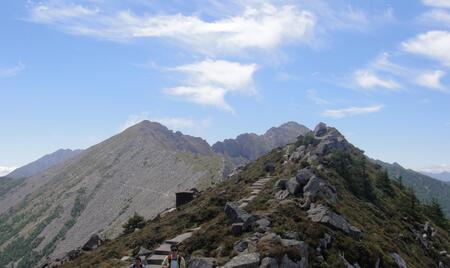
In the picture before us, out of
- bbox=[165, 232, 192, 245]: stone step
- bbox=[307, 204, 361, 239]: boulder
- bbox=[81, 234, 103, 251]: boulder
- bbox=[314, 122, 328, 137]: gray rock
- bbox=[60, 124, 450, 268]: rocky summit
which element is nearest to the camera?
bbox=[60, 124, 450, 268]: rocky summit

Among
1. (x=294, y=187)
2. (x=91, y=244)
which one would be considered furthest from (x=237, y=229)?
(x=91, y=244)

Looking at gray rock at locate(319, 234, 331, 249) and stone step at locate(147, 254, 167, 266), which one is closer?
gray rock at locate(319, 234, 331, 249)

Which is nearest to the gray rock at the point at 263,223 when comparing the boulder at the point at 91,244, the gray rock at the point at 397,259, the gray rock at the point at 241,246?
the gray rock at the point at 241,246

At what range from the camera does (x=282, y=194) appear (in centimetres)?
4466

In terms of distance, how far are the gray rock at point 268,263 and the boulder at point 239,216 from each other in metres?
7.34

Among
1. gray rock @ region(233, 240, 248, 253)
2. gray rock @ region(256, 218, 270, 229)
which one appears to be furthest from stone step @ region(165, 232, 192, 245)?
gray rock @ region(233, 240, 248, 253)

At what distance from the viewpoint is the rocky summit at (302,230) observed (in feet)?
94.4

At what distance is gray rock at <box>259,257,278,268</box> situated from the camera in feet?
83.3

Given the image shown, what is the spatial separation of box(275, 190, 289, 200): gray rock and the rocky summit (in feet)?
0.34

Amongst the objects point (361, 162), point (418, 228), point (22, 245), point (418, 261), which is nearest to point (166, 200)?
point (22, 245)

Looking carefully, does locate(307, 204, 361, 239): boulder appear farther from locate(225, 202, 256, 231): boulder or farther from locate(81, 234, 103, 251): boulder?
locate(81, 234, 103, 251): boulder

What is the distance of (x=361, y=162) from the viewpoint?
7719 cm

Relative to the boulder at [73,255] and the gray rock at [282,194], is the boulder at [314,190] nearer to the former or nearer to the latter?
the gray rock at [282,194]

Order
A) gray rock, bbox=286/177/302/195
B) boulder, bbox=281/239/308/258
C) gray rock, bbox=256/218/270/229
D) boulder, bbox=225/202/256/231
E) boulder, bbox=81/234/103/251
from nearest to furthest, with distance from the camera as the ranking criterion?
1. boulder, bbox=281/239/308/258
2. gray rock, bbox=256/218/270/229
3. boulder, bbox=225/202/256/231
4. gray rock, bbox=286/177/302/195
5. boulder, bbox=81/234/103/251
